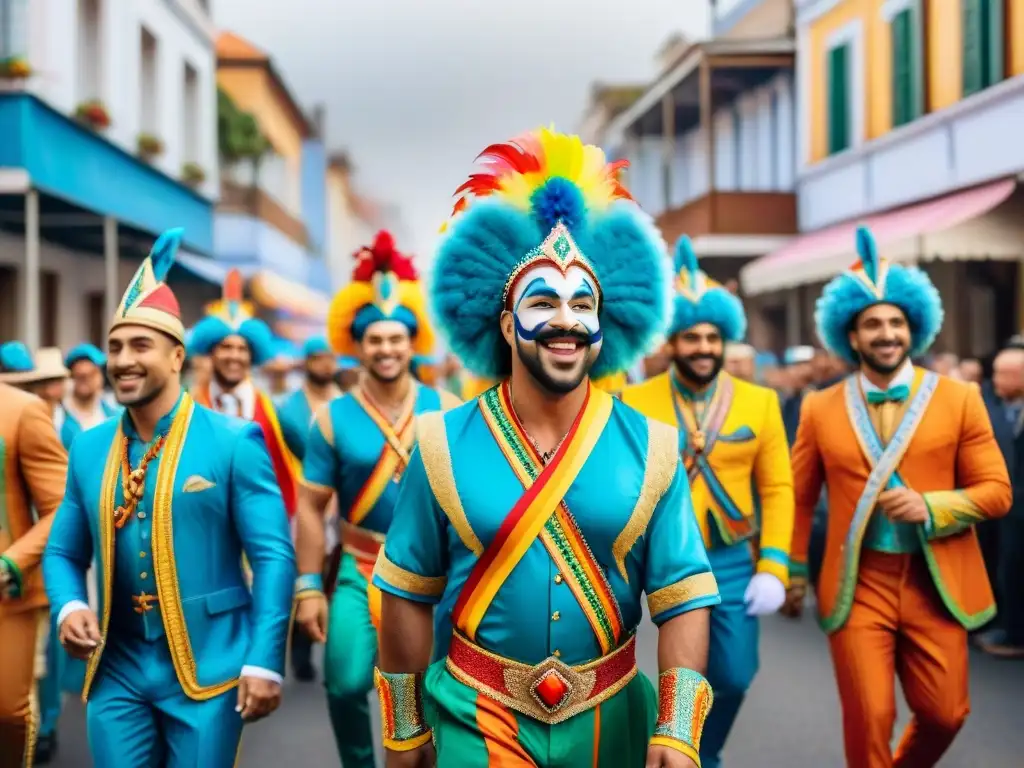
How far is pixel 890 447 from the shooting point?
523cm

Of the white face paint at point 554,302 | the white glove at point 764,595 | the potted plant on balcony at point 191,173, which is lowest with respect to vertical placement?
the white glove at point 764,595

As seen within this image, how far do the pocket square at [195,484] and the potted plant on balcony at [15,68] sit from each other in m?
11.3

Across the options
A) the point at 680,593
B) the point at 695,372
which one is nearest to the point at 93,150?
the point at 695,372

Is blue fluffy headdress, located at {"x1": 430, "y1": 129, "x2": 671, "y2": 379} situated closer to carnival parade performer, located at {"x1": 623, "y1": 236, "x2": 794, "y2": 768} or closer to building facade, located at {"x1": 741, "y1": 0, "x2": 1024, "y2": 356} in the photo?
carnival parade performer, located at {"x1": 623, "y1": 236, "x2": 794, "y2": 768}

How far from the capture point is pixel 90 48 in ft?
59.6

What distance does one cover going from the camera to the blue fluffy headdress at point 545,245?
344cm

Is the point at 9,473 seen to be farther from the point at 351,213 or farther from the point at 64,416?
the point at 351,213

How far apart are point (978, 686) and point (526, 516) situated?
5.74 m

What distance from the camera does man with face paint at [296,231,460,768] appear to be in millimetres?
5195

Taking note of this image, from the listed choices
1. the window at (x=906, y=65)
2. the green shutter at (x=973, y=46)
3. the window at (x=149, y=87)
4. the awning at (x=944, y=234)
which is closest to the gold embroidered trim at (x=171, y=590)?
the awning at (x=944, y=234)

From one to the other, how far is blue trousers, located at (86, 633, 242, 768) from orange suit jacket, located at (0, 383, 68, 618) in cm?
104

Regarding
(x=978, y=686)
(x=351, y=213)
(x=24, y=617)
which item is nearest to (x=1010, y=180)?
(x=978, y=686)

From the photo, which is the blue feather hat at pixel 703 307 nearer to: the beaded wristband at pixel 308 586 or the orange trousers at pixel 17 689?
the beaded wristband at pixel 308 586

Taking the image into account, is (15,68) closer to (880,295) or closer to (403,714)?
(880,295)
